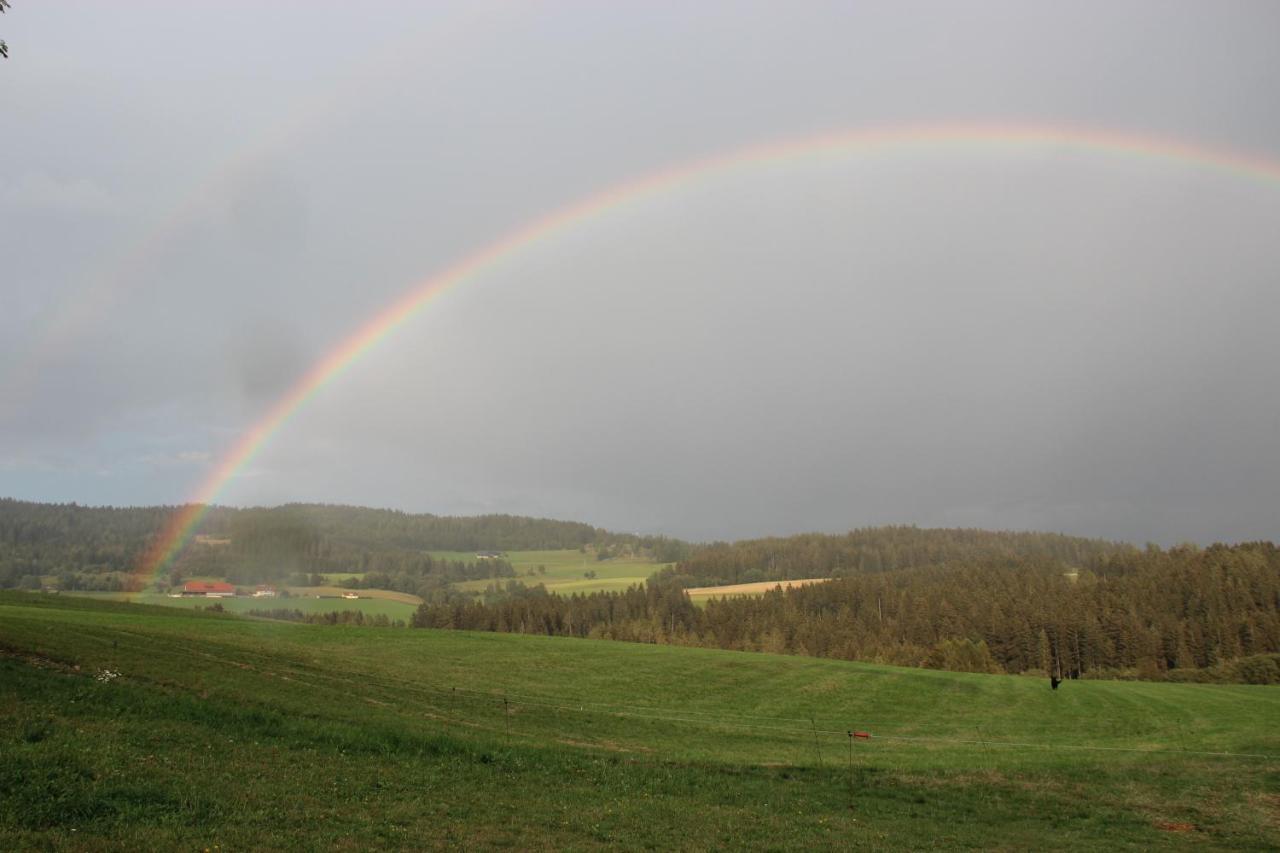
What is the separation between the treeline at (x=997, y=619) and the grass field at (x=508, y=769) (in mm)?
73723

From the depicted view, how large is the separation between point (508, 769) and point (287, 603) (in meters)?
139

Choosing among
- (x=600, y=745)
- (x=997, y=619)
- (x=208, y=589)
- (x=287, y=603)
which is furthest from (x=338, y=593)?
(x=600, y=745)

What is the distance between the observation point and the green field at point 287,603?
131m

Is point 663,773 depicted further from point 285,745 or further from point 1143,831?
point 1143,831

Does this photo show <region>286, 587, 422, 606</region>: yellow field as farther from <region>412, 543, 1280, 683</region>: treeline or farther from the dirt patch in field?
the dirt patch in field

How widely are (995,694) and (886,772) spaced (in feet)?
150

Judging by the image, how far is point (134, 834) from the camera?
43.0 ft

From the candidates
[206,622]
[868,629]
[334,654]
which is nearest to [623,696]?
[334,654]

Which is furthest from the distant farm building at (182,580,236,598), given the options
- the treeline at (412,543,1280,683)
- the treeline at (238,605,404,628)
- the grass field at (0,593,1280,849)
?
the grass field at (0,593,1280,849)

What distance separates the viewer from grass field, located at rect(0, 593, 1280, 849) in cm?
1552

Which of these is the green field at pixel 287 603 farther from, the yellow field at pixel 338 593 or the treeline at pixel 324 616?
the yellow field at pixel 338 593

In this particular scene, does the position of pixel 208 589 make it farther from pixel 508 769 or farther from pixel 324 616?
pixel 508 769

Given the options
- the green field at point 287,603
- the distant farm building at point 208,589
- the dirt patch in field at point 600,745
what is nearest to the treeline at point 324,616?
the green field at point 287,603

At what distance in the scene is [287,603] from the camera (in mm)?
144750
